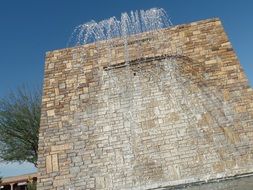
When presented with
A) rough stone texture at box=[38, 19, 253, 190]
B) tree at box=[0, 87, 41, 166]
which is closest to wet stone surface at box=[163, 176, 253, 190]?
rough stone texture at box=[38, 19, 253, 190]

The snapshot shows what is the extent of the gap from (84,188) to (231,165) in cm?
406

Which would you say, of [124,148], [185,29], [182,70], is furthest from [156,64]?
[124,148]

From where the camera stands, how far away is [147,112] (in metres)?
11.0

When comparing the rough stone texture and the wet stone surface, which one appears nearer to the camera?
the wet stone surface

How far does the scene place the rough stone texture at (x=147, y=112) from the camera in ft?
32.8

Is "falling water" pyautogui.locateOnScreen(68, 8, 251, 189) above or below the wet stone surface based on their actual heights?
above

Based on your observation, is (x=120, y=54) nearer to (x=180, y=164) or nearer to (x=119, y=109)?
(x=119, y=109)

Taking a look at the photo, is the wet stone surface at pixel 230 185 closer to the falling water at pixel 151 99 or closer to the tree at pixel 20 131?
the falling water at pixel 151 99

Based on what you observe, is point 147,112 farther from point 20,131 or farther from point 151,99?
point 20,131

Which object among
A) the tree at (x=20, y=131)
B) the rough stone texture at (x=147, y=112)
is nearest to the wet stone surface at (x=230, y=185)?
the rough stone texture at (x=147, y=112)

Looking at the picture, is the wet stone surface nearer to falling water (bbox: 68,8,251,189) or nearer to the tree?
falling water (bbox: 68,8,251,189)

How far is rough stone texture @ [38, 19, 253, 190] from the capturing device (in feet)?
32.8

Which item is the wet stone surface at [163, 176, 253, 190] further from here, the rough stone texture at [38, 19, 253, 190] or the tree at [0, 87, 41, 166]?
the tree at [0, 87, 41, 166]

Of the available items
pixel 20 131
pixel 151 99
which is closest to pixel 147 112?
pixel 151 99
